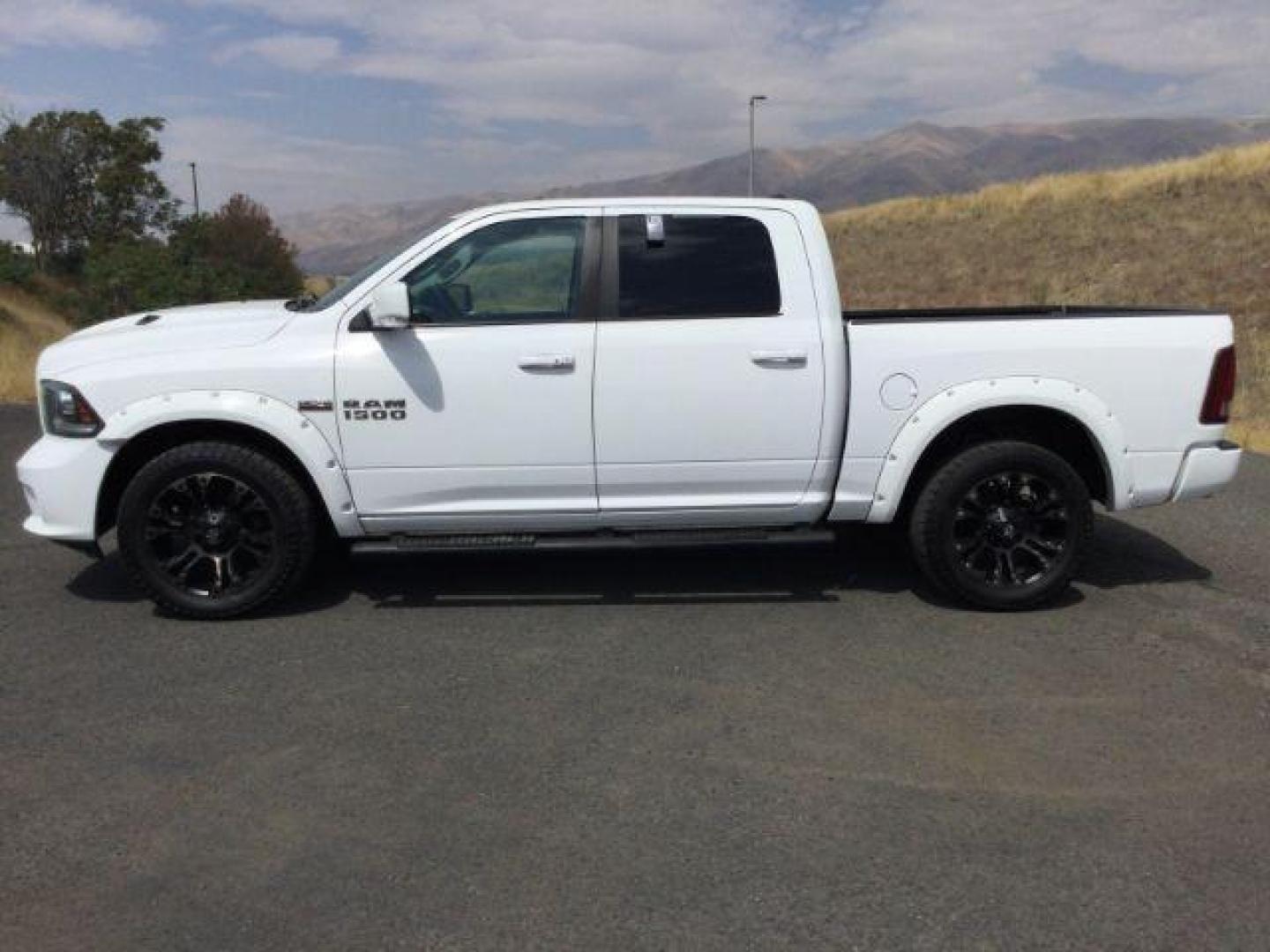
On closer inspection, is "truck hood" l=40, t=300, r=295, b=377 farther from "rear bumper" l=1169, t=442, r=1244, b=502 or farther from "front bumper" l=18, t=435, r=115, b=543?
"rear bumper" l=1169, t=442, r=1244, b=502

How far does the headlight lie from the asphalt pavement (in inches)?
35.9

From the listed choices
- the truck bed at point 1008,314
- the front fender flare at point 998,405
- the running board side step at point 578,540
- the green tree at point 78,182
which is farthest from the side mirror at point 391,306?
the green tree at point 78,182

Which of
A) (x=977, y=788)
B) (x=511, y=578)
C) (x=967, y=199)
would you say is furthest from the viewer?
(x=967, y=199)

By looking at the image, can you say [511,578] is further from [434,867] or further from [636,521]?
[434,867]

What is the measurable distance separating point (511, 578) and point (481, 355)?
1.38 m

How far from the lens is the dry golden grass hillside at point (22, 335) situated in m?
13.6

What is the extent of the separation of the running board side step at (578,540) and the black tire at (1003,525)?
536 mm

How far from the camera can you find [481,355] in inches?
193

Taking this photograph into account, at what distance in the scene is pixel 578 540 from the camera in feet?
16.7

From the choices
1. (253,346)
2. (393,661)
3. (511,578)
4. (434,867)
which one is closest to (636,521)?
(511,578)

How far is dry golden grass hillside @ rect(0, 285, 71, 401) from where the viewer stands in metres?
13.6

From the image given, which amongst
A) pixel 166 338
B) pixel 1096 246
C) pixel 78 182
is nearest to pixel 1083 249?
pixel 1096 246

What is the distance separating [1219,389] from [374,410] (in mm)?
3899

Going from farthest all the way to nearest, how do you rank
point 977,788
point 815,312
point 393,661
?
point 815,312 < point 393,661 < point 977,788
